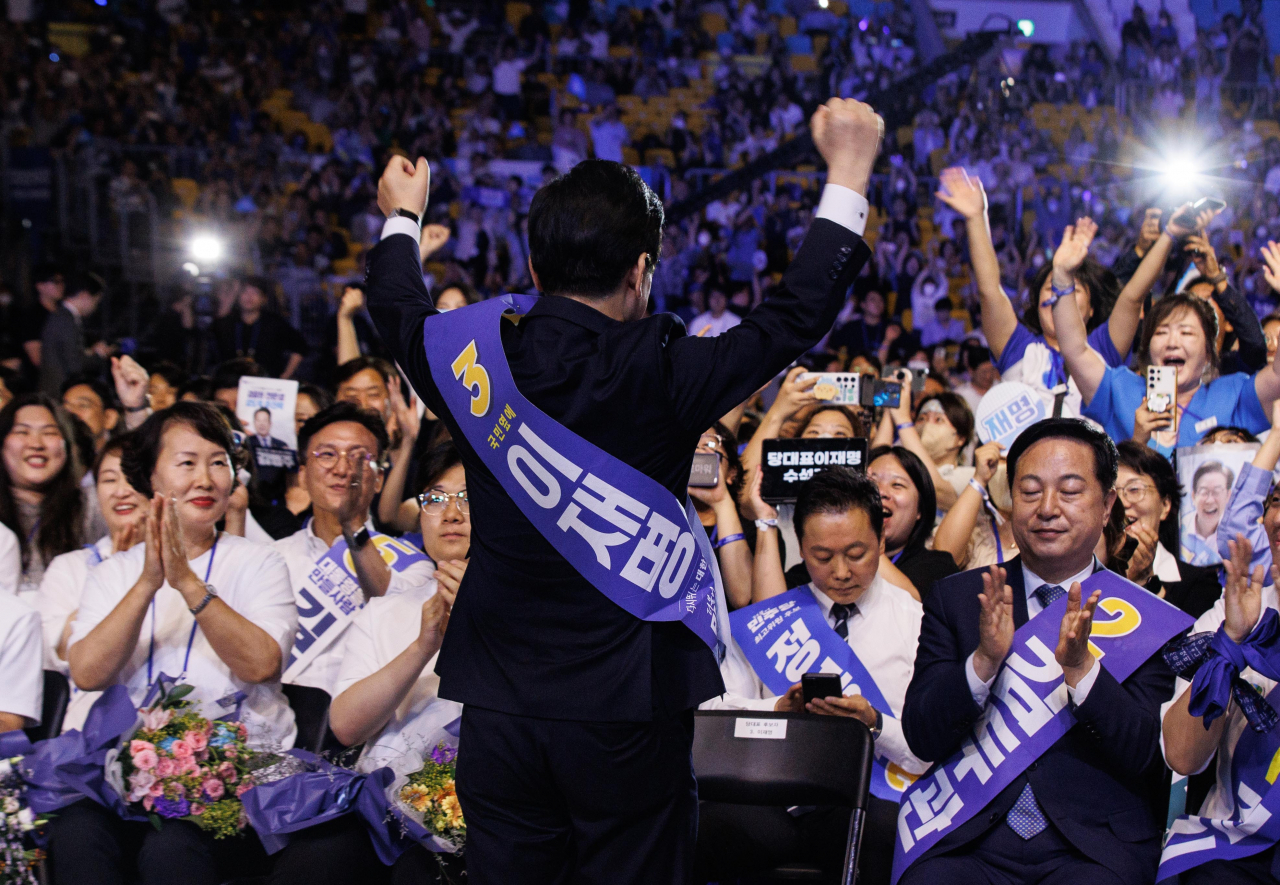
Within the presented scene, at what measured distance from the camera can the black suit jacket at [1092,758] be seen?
2301 mm

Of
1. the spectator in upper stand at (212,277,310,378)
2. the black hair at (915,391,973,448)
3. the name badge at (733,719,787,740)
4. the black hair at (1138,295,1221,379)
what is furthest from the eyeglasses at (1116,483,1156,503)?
the spectator in upper stand at (212,277,310,378)

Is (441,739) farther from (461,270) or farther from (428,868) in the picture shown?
(461,270)

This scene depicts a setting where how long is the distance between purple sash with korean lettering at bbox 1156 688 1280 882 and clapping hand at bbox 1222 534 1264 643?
265mm

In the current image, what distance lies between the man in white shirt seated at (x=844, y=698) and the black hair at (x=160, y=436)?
1.47 meters

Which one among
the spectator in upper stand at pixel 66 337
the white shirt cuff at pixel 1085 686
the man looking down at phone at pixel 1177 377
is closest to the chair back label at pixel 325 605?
the white shirt cuff at pixel 1085 686

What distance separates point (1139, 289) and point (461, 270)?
735 cm

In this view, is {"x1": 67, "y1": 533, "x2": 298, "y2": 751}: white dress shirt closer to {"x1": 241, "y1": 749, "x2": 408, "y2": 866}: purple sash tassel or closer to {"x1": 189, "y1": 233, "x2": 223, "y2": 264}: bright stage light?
{"x1": 241, "y1": 749, "x2": 408, "y2": 866}: purple sash tassel

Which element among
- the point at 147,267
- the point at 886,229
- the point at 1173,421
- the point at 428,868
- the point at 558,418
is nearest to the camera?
the point at 558,418

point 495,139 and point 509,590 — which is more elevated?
point 495,139

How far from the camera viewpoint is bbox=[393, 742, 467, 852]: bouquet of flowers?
8.29 ft

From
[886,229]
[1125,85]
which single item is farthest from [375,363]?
[1125,85]

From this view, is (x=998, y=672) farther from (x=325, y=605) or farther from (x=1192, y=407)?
(x=1192, y=407)

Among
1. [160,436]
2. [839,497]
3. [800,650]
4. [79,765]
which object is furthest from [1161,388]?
[79,765]

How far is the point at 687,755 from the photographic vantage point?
1.78 metres
